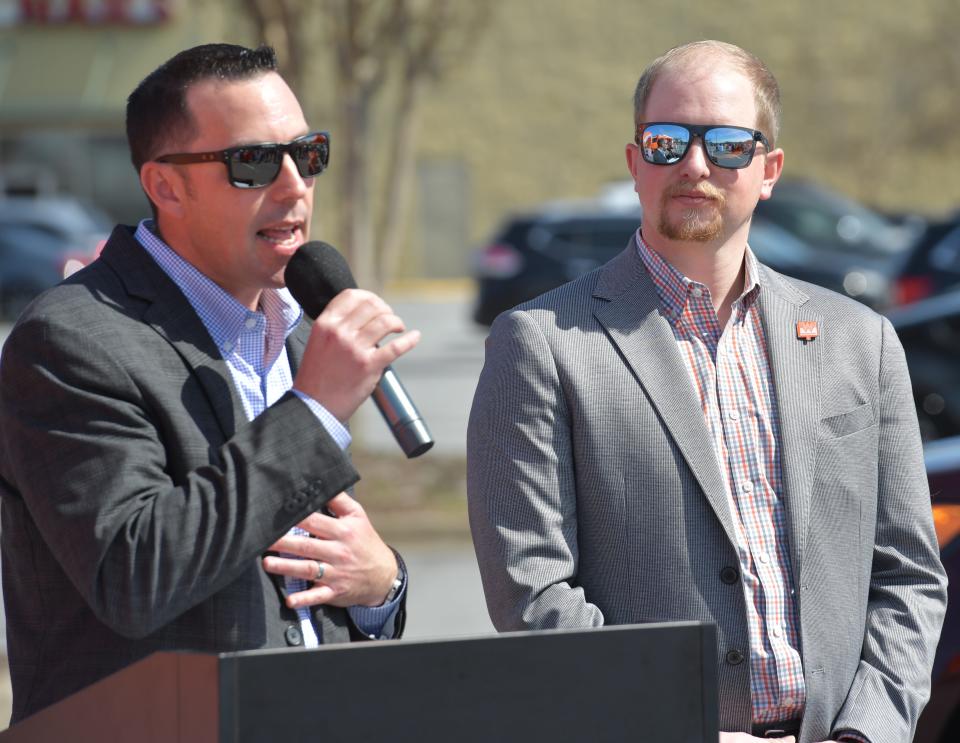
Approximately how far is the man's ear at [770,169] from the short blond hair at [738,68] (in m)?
0.03

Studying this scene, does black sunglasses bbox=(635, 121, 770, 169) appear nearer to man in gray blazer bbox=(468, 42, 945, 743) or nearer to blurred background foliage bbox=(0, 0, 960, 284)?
man in gray blazer bbox=(468, 42, 945, 743)

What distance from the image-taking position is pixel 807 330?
9.41 feet

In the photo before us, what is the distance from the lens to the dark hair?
2.56m

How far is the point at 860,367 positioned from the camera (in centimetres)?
287

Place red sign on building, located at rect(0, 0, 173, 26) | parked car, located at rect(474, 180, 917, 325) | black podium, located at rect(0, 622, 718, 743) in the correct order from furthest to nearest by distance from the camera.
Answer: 1. red sign on building, located at rect(0, 0, 173, 26)
2. parked car, located at rect(474, 180, 917, 325)
3. black podium, located at rect(0, 622, 718, 743)

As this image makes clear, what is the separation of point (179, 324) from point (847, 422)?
4.13 feet

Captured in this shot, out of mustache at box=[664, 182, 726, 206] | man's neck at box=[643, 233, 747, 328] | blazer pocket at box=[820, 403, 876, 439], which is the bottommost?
blazer pocket at box=[820, 403, 876, 439]

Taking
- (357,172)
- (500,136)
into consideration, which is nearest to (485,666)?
(357,172)

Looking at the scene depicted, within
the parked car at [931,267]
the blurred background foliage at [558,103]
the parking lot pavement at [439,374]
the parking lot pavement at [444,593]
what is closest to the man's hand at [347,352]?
the parking lot pavement at [444,593]

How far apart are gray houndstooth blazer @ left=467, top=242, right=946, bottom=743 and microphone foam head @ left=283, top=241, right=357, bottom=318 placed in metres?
0.35

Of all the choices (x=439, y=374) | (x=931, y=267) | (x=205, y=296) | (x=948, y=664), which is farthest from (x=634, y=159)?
(x=439, y=374)

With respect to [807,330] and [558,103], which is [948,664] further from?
[558,103]

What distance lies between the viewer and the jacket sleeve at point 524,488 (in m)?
2.64

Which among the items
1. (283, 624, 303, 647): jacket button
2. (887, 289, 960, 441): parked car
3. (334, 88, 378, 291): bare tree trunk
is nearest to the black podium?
(283, 624, 303, 647): jacket button
